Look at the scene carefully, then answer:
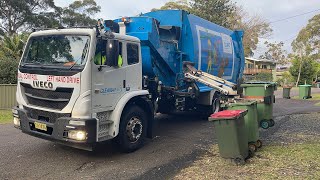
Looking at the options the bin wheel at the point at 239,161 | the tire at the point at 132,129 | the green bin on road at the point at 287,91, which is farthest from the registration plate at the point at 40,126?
the green bin on road at the point at 287,91

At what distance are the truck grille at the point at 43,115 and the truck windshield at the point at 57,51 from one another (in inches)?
34.1

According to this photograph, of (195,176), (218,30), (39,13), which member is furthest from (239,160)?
(39,13)

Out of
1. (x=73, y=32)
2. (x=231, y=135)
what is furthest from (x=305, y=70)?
(x=73, y=32)

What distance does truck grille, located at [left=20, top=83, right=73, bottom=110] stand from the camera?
229 inches

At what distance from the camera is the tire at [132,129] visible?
6.55 metres

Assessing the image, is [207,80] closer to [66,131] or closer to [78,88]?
[78,88]

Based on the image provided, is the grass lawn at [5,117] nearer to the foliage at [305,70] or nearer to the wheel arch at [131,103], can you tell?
the wheel arch at [131,103]

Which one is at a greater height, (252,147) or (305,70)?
(305,70)

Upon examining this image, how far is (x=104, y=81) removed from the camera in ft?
20.2

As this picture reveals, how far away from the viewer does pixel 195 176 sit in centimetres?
536

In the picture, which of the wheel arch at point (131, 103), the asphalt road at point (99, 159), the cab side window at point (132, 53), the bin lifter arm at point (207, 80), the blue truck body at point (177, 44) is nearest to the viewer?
the asphalt road at point (99, 159)

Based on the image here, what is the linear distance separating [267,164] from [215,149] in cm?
144

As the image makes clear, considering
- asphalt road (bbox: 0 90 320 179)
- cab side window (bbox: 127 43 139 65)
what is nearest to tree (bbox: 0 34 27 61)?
asphalt road (bbox: 0 90 320 179)

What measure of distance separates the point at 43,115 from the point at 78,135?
905 mm
